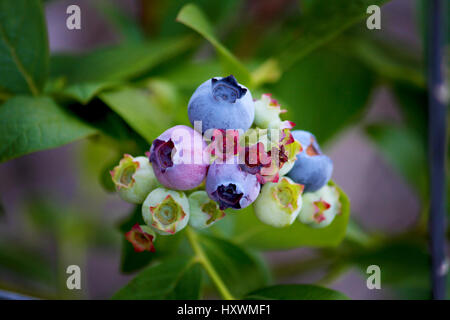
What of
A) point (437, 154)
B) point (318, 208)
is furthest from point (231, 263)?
point (437, 154)

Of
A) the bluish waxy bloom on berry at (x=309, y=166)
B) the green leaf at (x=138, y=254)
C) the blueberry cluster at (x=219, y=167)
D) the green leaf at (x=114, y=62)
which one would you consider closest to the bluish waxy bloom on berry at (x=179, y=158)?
the blueberry cluster at (x=219, y=167)

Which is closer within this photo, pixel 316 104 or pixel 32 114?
pixel 32 114

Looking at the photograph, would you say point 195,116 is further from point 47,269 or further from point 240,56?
point 47,269

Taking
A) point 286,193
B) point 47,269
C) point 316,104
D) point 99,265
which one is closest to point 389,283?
point 316,104

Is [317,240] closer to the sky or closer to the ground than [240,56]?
closer to the ground

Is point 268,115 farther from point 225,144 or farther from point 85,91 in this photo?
point 85,91

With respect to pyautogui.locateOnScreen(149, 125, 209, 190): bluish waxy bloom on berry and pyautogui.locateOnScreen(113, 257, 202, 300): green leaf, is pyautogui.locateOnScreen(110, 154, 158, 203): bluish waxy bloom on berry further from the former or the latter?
pyautogui.locateOnScreen(113, 257, 202, 300): green leaf

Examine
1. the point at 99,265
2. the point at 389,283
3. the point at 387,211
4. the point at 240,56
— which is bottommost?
the point at 389,283

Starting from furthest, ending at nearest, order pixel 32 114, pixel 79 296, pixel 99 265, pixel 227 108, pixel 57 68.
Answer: pixel 99 265, pixel 79 296, pixel 57 68, pixel 32 114, pixel 227 108
